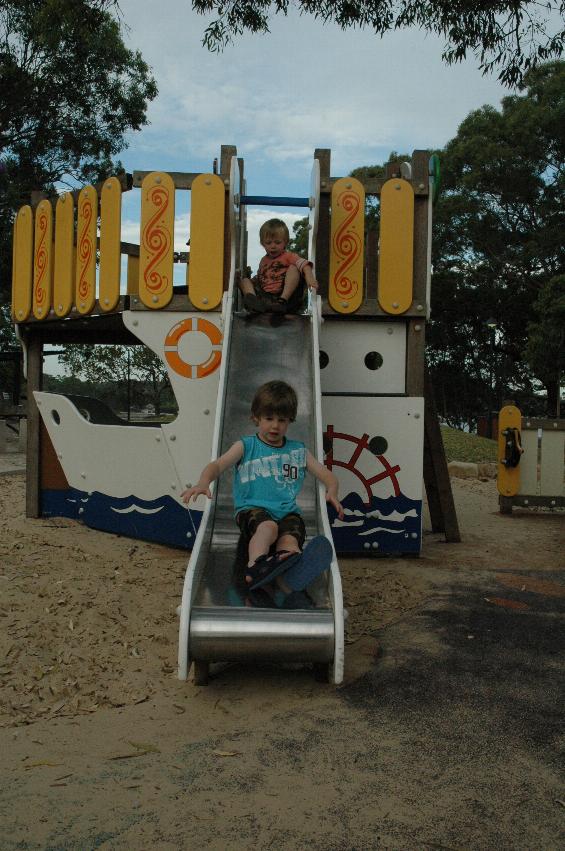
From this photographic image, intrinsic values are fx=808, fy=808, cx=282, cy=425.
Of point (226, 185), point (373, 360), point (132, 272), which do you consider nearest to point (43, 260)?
point (132, 272)

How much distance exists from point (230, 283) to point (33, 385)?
2.65m

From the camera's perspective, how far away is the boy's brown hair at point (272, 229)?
660 cm

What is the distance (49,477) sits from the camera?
795cm

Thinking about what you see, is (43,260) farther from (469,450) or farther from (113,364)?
(113,364)

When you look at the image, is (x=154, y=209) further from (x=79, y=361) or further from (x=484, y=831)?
(x=79, y=361)

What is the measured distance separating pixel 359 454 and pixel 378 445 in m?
0.18

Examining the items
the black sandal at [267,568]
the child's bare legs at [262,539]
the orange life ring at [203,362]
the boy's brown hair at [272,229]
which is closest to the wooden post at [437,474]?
the boy's brown hair at [272,229]

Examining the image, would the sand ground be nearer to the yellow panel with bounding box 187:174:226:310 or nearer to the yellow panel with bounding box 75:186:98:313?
the yellow panel with bounding box 187:174:226:310

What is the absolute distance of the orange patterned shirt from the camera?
659cm

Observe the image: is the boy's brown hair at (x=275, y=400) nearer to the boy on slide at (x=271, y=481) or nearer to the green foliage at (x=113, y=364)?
the boy on slide at (x=271, y=481)

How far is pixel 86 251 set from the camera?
23.1 feet

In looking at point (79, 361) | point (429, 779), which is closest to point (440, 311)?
point (79, 361)

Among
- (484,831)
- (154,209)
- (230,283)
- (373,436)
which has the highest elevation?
(154,209)

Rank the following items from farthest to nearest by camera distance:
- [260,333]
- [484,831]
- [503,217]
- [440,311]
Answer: [440,311] < [503,217] < [260,333] < [484,831]
